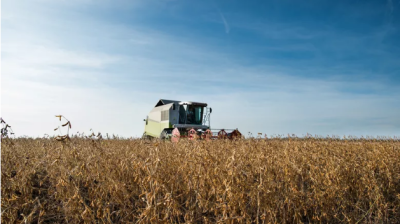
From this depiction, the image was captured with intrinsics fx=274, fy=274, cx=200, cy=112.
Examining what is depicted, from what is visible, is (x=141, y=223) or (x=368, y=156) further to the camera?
(x=368, y=156)

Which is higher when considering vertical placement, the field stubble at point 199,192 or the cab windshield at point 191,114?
the cab windshield at point 191,114

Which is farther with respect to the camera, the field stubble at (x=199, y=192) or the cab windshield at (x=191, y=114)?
the cab windshield at (x=191, y=114)

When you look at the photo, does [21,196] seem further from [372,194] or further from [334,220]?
[372,194]

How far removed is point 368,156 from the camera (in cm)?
586

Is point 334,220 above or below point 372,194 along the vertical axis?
below

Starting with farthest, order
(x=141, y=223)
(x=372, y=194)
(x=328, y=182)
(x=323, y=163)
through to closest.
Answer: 1. (x=323, y=163)
2. (x=372, y=194)
3. (x=328, y=182)
4. (x=141, y=223)

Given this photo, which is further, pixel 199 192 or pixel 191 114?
pixel 191 114

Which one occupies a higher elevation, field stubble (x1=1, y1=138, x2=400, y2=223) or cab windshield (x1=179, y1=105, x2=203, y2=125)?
cab windshield (x1=179, y1=105, x2=203, y2=125)

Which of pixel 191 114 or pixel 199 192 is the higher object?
pixel 191 114

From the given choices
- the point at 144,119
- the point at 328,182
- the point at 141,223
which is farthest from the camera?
the point at 144,119

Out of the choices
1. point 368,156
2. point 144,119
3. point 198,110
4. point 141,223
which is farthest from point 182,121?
point 141,223

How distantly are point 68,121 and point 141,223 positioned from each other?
143 centimetres

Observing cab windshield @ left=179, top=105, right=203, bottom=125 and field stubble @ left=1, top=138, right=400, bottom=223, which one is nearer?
field stubble @ left=1, top=138, right=400, bottom=223

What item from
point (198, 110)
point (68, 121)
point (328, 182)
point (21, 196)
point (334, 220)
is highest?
point (198, 110)
